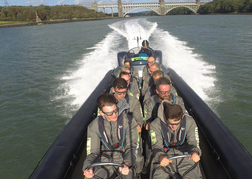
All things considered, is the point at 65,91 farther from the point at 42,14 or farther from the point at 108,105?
the point at 42,14

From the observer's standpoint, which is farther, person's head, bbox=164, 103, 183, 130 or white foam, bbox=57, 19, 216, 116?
white foam, bbox=57, 19, 216, 116

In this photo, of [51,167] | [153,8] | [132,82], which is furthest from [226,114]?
[153,8]

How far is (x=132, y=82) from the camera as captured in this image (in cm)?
344

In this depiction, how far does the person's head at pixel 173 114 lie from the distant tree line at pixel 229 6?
4608cm

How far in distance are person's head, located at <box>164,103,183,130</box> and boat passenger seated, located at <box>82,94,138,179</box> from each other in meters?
0.43

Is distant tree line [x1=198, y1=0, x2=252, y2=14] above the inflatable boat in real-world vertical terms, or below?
above

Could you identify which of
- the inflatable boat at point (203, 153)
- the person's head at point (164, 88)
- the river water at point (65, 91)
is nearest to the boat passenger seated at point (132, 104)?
the person's head at point (164, 88)

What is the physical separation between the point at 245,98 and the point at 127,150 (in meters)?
4.51

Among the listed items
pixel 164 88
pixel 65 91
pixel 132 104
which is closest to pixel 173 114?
pixel 164 88

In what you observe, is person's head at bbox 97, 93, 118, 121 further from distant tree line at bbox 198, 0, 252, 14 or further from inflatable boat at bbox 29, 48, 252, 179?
distant tree line at bbox 198, 0, 252, 14

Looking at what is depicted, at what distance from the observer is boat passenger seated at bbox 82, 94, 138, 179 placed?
183 centimetres

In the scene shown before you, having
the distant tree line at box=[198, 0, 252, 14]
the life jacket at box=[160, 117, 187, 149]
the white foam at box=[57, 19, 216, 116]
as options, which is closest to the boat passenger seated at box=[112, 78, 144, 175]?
the life jacket at box=[160, 117, 187, 149]

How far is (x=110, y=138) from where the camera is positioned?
1983 mm

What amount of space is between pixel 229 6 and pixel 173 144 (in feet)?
163
